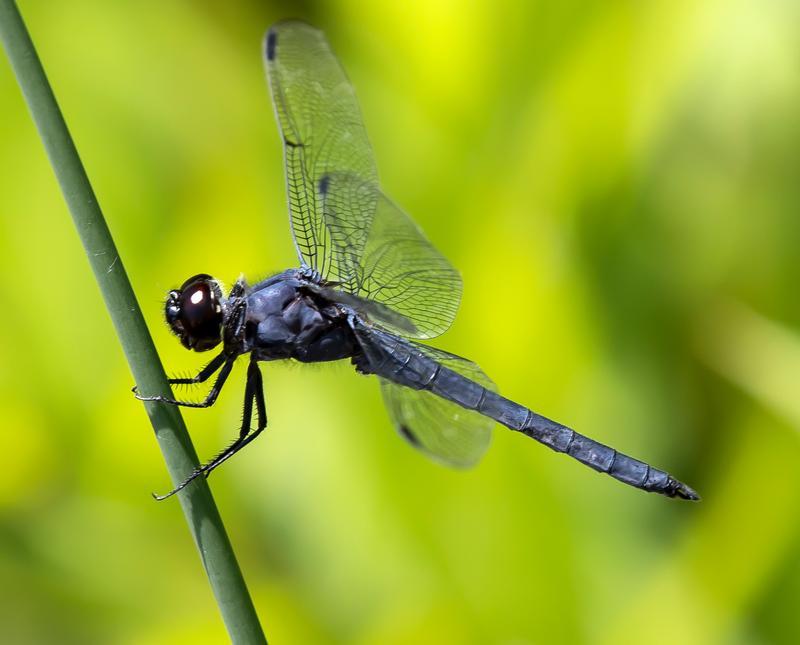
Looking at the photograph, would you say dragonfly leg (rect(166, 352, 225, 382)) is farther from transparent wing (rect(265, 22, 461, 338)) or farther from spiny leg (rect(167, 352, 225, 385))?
transparent wing (rect(265, 22, 461, 338))

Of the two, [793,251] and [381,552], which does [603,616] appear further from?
[793,251]

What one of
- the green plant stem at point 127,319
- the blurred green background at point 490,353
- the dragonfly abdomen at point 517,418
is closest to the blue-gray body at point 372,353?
the dragonfly abdomen at point 517,418

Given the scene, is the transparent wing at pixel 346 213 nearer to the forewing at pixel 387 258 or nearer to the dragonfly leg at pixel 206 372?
the forewing at pixel 387 258

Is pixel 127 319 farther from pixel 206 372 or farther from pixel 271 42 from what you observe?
pixel 271 42

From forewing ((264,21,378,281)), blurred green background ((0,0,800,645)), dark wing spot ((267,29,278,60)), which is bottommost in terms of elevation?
blurred green background ((0,0,800,645))

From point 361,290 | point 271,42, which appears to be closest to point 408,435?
point 361,290

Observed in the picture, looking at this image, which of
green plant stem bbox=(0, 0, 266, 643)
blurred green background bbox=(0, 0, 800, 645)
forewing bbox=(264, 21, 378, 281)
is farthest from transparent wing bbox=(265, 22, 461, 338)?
green plant stem bbox=(0, 0, 266, 643)
